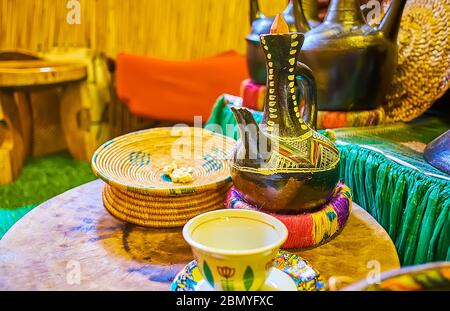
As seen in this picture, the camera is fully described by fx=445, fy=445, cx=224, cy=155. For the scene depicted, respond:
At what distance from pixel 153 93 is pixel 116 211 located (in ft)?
4.84

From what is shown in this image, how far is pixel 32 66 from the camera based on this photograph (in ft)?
6.48

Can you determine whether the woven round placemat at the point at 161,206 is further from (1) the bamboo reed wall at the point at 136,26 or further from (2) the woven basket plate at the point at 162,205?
(1) the bamboo reed wall at the point at 136,26

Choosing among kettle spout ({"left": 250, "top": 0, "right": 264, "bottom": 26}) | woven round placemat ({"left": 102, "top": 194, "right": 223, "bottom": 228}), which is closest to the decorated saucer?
woven round placemat ({"left": 102, "top": 194, "right": 223, "bottom": 228})

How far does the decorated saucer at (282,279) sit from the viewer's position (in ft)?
1.72

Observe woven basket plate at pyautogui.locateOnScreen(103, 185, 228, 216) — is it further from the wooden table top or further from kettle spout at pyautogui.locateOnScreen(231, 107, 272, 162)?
the wooden table top

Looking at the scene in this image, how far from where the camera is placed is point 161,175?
2.74 feet

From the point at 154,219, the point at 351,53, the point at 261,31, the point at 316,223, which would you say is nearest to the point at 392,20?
the point at 351,53

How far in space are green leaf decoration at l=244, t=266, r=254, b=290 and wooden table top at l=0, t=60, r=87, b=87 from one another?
1.57 m

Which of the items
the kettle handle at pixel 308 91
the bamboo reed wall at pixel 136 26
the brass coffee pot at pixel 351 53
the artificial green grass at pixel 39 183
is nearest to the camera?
the kettle handle at pixel 308 91

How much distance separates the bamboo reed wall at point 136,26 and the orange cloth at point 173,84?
0.43ft

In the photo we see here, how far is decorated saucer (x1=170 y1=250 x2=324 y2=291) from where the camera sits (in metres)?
0.53

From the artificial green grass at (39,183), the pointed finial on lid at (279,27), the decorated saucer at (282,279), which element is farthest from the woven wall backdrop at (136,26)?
the decorated saucer at (282,279)

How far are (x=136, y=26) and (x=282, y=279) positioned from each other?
6.34 ft
